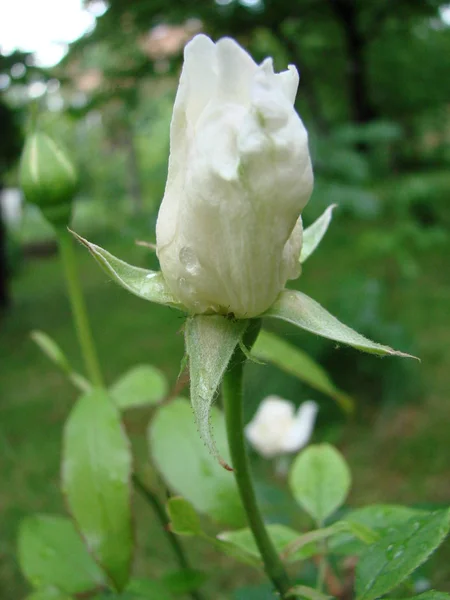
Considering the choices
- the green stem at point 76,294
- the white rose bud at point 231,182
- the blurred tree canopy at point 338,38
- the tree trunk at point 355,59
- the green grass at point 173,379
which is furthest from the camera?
the tree trunk at point 355,59

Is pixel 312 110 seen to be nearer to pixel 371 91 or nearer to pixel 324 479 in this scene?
pixel 371 91

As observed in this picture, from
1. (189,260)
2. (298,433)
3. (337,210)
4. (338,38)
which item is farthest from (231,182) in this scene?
(338,38)

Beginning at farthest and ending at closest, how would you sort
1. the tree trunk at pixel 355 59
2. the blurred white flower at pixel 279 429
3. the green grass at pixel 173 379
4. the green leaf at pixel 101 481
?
the tree trunk at pixel 355 59
the green grass at pixel 173 379
the blurred white flower at pixel 279 429
the green leaf at pixel 101 481

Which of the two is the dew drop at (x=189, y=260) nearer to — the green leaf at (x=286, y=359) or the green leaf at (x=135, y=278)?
the green leaf at (x=135, y=278)

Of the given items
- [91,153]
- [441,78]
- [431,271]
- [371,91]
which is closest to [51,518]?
[371,91]

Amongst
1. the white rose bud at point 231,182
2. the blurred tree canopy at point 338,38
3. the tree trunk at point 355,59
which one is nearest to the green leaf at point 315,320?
the white rose bud at point 231,182

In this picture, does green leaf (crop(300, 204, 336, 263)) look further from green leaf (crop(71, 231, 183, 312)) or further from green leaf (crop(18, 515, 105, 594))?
green leaf (crop(18, 515, 105, 594))

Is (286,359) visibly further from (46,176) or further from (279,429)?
(279,429)

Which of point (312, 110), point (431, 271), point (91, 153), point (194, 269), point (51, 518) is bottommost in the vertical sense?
point (91, 153)
